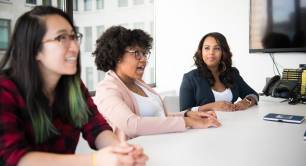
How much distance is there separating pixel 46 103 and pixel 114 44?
2.50ft

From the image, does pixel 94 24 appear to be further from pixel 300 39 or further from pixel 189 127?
pixel 189 127

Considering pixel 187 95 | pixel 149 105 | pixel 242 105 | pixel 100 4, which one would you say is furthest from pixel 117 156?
pixel 100 4

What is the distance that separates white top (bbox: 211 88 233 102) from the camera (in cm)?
242

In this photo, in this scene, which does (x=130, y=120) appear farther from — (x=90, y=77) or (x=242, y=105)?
(x=90, y=77)

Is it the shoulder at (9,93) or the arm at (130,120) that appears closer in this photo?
the shoulder at (9,93)

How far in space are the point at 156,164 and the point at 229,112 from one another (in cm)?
108

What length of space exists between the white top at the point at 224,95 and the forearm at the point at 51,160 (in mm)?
1674

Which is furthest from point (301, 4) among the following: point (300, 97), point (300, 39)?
point (300, 97)

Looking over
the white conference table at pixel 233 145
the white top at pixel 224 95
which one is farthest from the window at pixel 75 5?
the white conference table at pixel 233 145

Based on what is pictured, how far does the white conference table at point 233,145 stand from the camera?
108cm

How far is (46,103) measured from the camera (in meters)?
1.05

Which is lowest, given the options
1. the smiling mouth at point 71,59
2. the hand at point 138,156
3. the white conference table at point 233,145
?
the white conference table at point 233,145

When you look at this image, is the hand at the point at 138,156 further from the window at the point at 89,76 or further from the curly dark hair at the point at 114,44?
the window at the point at 89,76

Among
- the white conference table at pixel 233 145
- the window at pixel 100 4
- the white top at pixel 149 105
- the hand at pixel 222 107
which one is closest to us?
the white conference table at pixel 233 145
